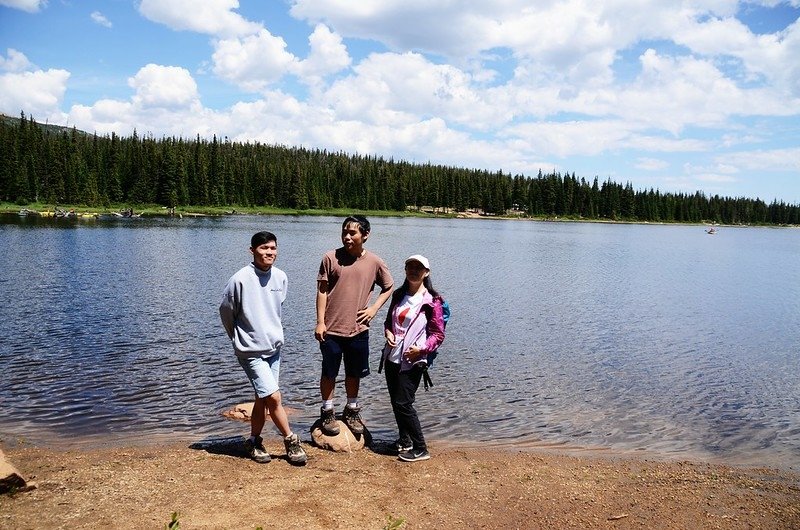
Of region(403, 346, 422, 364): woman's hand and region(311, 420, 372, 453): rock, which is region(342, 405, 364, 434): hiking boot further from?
region(403, 346, 422, 364): woman's hand

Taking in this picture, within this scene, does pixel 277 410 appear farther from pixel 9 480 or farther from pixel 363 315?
pixel 9 480

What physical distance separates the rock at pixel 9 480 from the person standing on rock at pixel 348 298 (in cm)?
371

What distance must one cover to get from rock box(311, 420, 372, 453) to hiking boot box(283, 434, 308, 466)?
741 millimetres

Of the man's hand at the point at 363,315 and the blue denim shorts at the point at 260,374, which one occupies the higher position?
the man's hand at the point at 363,315

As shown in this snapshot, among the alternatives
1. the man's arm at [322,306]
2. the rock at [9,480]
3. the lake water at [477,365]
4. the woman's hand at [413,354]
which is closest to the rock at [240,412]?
the lake water at [477,365]

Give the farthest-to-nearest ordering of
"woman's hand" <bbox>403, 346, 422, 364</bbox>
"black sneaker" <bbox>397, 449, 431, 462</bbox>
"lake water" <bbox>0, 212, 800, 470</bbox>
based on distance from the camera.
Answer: "lake water" <bbox>0, 212, 800, 470</bbox>
"black sneaker" <bbox>397, 449, 431, 462</bbox>
"woman's hand" <bbox>403, 346, 422, 364</bbox>

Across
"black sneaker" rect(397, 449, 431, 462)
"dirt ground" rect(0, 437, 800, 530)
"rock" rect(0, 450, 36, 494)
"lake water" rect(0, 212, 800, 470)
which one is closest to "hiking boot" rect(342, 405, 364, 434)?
"dirt ground" rect(0, 437, 800, 530)

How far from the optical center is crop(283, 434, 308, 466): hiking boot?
7.90 meters

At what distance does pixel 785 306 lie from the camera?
3192 centimetres

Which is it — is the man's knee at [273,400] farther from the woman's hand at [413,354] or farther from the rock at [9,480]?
the rock at [9,480]

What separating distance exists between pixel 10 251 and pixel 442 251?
3596cm

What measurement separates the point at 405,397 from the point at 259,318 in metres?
2.35

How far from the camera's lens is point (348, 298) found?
323 inches

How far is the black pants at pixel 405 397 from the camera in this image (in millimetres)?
8267
